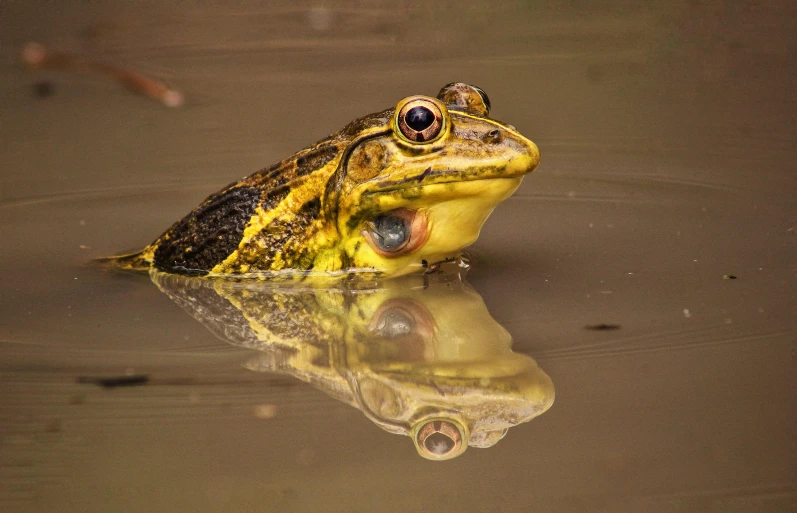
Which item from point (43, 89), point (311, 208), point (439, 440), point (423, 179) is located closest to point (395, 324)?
point (423, 179)

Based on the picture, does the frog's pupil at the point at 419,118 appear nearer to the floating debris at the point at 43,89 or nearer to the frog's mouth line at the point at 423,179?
the frog's mouth line at the point at 423,179

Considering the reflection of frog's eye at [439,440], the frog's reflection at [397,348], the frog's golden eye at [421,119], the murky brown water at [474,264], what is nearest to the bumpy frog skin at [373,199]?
the frog's golden eye at [421,119]

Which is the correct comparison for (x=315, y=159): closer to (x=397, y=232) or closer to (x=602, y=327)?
(x=397, y=232)

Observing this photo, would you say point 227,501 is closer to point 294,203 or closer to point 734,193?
point 294,203

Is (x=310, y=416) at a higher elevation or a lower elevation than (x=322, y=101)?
lower

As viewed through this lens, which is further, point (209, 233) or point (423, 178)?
point (209, 233)

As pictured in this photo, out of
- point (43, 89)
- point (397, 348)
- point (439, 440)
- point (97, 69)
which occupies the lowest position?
point (439, 440)

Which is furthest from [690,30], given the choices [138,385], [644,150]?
[138,385]
